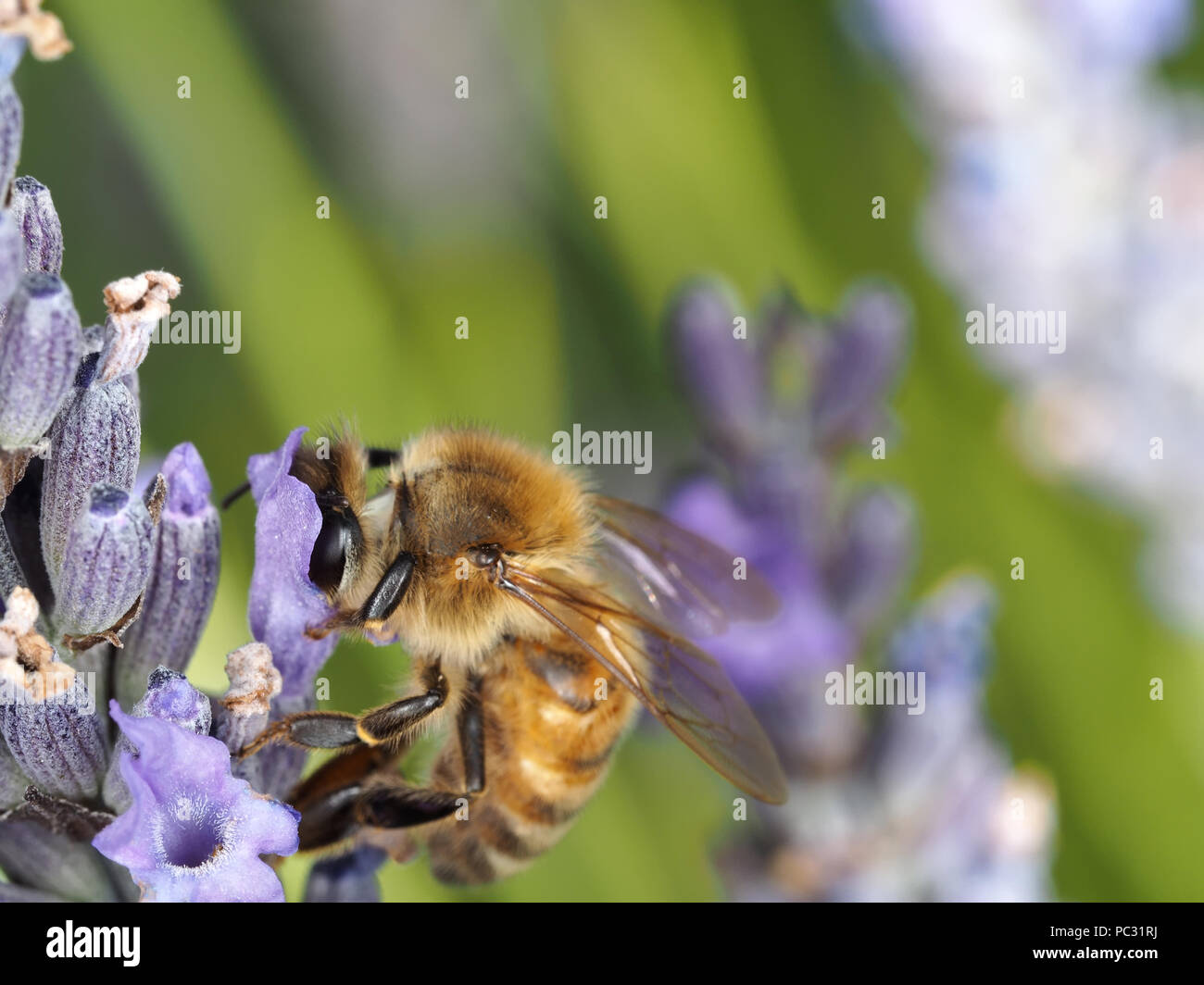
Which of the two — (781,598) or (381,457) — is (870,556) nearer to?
(781,598)

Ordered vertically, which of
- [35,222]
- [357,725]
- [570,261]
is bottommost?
[357,725]

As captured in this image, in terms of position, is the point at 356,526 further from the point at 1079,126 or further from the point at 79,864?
the point at 1079,126

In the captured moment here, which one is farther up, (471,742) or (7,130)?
(7,130)

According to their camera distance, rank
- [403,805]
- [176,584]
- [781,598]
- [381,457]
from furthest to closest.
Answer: [781,598] → [381,457] → [403,805] → [176,584]

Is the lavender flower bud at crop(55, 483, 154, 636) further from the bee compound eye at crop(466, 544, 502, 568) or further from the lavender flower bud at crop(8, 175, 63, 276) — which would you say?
the bee compound eye at crop(466, 544, 502, 568)

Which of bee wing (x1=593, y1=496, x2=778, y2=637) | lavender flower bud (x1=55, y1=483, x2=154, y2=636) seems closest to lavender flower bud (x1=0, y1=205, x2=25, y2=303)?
lavender flower bud (x1=55, y1=483, x2=154, y2=636)

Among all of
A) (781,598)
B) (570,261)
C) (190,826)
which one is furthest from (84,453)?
(570,261)

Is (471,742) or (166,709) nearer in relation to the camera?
(166,709)

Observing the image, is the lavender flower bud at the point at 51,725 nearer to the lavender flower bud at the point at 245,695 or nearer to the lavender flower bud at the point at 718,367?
the lavender flower bud at the point at 245,695
